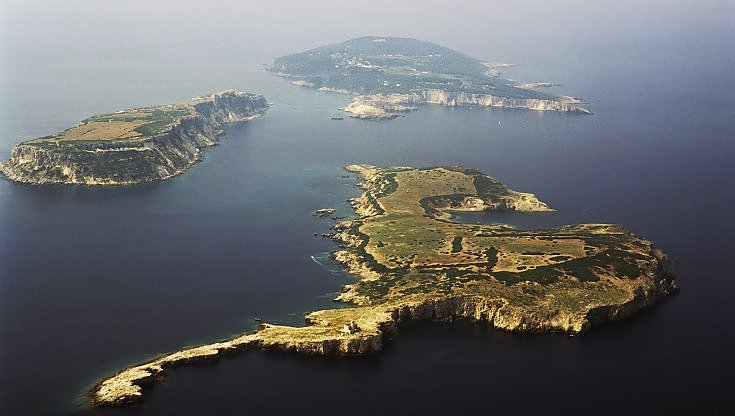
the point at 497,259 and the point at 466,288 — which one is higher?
the point at 497,259

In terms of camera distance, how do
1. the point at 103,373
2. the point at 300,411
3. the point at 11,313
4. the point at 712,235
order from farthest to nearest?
1. the point at 712,235
2. the point at 11,313
3. the point at 103,373
4. the point at 300,411

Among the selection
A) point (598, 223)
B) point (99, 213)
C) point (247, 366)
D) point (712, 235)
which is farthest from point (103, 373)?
point (712, 235)

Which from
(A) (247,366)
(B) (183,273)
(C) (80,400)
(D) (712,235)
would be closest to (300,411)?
(A) (247,366)

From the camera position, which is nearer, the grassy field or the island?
the island

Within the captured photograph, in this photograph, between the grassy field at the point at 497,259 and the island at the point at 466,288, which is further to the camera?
the grassy field at the point at 497,259

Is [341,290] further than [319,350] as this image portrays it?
Yes

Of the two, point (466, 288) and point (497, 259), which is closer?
point (466, 288)

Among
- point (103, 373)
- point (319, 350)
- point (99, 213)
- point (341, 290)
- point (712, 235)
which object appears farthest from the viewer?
point (99, 213)

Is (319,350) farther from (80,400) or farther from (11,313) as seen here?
(11,313)
